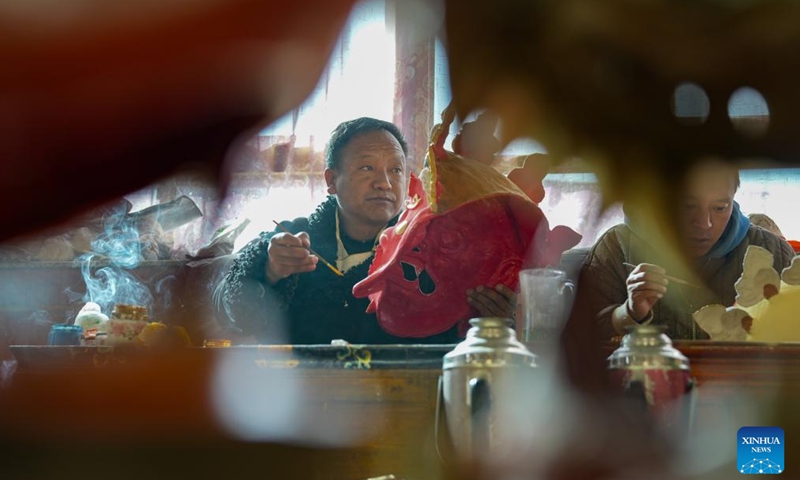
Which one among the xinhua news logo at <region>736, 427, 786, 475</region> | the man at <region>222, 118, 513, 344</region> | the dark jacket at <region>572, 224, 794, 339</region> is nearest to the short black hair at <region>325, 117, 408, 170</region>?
the man at <region>222, 118, 513, 344</region>

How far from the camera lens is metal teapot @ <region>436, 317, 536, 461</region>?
1.09 metres

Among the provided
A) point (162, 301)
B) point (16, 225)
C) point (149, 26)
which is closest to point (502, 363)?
point (149, 26)

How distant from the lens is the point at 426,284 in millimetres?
1868

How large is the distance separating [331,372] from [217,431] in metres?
0.23

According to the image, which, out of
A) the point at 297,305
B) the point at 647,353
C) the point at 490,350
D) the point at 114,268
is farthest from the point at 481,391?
the point at 114,268

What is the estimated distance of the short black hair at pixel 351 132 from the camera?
2293 mm

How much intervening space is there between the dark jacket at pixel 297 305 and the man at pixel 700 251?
0.62 metres

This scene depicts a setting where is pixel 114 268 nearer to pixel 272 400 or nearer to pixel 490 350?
pixel 272 400

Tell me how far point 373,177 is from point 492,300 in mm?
696

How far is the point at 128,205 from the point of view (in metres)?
2.72

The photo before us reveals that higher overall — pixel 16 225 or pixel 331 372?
pixel 16 225

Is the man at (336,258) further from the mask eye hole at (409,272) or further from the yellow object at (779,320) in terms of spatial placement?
the yellow object at (779,320)

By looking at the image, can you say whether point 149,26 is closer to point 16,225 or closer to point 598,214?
point 16,225

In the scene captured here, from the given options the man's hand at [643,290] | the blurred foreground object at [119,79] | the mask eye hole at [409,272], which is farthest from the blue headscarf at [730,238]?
the blurred foreground object at [119,79]
